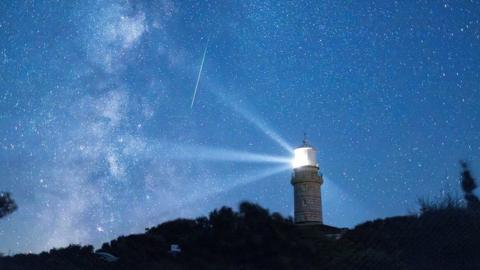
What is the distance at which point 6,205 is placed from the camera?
104 ft

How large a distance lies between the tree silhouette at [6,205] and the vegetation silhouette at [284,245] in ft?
13.7

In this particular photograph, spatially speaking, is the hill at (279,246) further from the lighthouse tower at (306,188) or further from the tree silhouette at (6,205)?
the lighthouse tower at (306,188)

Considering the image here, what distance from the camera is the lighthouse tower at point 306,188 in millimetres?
47469

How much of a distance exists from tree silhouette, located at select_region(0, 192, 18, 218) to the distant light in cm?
2576

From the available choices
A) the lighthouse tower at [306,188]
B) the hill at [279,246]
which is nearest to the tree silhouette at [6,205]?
the hill at [279,246]

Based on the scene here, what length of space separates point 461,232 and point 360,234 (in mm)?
9516

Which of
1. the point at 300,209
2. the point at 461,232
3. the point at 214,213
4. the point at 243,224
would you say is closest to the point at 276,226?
the point at 243,224

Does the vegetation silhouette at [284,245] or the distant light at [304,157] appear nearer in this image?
the vegetation silhouette at [284,245]

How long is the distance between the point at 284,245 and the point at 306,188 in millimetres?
20132

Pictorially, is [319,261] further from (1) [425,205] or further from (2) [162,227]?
(2) [162,227]

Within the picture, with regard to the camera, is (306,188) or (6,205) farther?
(306,188)

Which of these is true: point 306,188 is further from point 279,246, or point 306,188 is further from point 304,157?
point 279,246

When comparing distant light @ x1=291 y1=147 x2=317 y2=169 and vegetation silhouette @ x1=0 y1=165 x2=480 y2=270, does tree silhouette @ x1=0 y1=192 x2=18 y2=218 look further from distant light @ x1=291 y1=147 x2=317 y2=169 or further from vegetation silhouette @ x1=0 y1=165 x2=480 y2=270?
distant light @ x1=291 y1=147 x2=317 y2=169

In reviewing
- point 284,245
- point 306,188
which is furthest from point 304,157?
point 284,245
